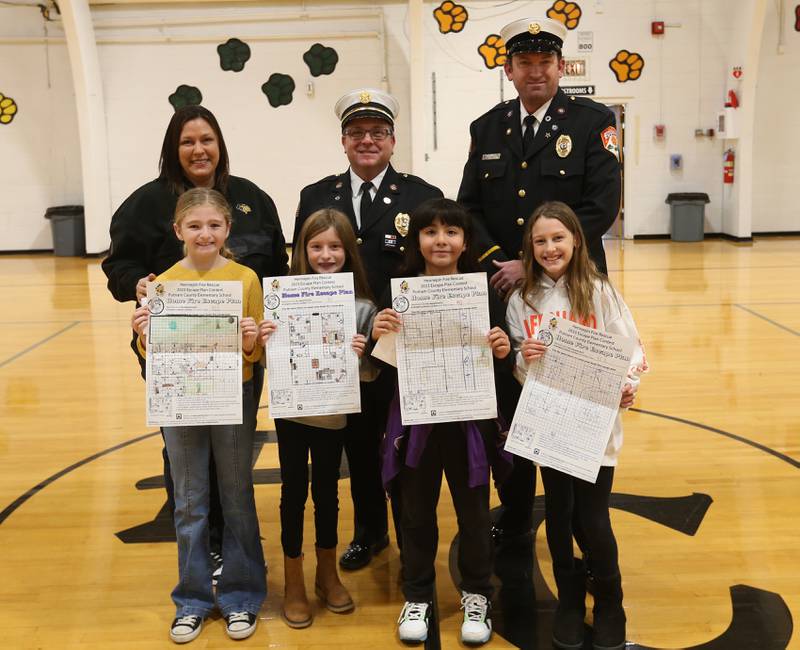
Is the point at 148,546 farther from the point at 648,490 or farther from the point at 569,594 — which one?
the point at 648,490

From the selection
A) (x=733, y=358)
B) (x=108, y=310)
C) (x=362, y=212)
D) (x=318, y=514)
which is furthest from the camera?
(x=108, y=310)

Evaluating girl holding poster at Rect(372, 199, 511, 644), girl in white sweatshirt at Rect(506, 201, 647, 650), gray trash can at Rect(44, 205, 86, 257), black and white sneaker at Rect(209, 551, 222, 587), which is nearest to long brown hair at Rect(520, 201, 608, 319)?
girl in white sweatshirt at Rect(506, 201, 647, 650)

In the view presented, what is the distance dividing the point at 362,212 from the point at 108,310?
6.34 meters

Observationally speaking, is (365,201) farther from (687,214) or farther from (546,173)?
(687,214)

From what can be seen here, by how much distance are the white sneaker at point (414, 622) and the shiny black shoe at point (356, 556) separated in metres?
0.50

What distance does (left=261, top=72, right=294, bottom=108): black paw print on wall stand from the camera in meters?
13.3

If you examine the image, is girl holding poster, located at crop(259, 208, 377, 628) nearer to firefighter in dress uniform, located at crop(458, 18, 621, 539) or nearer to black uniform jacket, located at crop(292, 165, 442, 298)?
black uniform jacket, located at crop(292, 165, 442, 298)

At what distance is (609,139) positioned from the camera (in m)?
3.25

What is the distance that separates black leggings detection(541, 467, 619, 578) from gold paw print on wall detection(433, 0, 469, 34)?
1154 cm

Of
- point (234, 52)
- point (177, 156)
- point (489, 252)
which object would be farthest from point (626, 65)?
point (177, 156)

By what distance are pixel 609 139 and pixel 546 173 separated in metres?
0.27

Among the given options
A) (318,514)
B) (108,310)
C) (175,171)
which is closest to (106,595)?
(318,514)

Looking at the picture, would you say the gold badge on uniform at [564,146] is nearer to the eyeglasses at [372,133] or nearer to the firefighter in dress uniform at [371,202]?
the firefighter in dress uniform at [371,202]

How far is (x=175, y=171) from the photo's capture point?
122 inches
